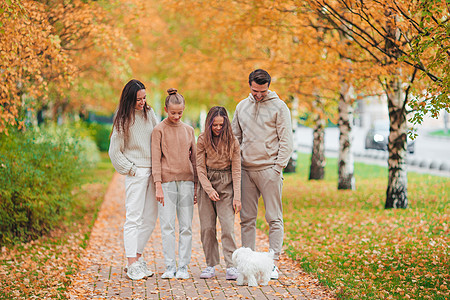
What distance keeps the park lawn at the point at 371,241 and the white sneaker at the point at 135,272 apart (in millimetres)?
1933

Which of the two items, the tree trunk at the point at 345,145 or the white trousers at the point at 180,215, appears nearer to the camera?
the white trousers at the point at 180,215

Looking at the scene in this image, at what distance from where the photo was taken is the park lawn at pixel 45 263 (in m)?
5.83

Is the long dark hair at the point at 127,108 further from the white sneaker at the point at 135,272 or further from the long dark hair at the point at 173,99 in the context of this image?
the white sneaker at the point at 135,272

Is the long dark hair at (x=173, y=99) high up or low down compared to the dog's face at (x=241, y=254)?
up

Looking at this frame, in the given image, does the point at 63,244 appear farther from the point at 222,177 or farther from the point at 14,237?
the point at 222,177

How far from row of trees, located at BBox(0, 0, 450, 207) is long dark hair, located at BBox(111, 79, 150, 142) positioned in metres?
1.37

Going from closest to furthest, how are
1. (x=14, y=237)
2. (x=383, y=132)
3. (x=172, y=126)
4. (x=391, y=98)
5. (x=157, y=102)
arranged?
(x=172, y=126)
(x=14, y=237)
(x=391, y=98)
(x=383, y=132)
(x=157, y=102)

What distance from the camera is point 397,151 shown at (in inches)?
431

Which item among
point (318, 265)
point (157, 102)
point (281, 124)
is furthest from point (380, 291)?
point (157, 102)

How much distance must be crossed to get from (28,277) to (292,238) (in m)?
3.99

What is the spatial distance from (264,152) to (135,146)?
4.57 feet

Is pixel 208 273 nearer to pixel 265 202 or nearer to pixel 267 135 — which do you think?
pixel 265 202

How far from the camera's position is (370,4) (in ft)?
23.0

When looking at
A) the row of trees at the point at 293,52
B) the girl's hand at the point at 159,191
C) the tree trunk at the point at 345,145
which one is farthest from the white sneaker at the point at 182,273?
the tree trunk at the point at 345,145
